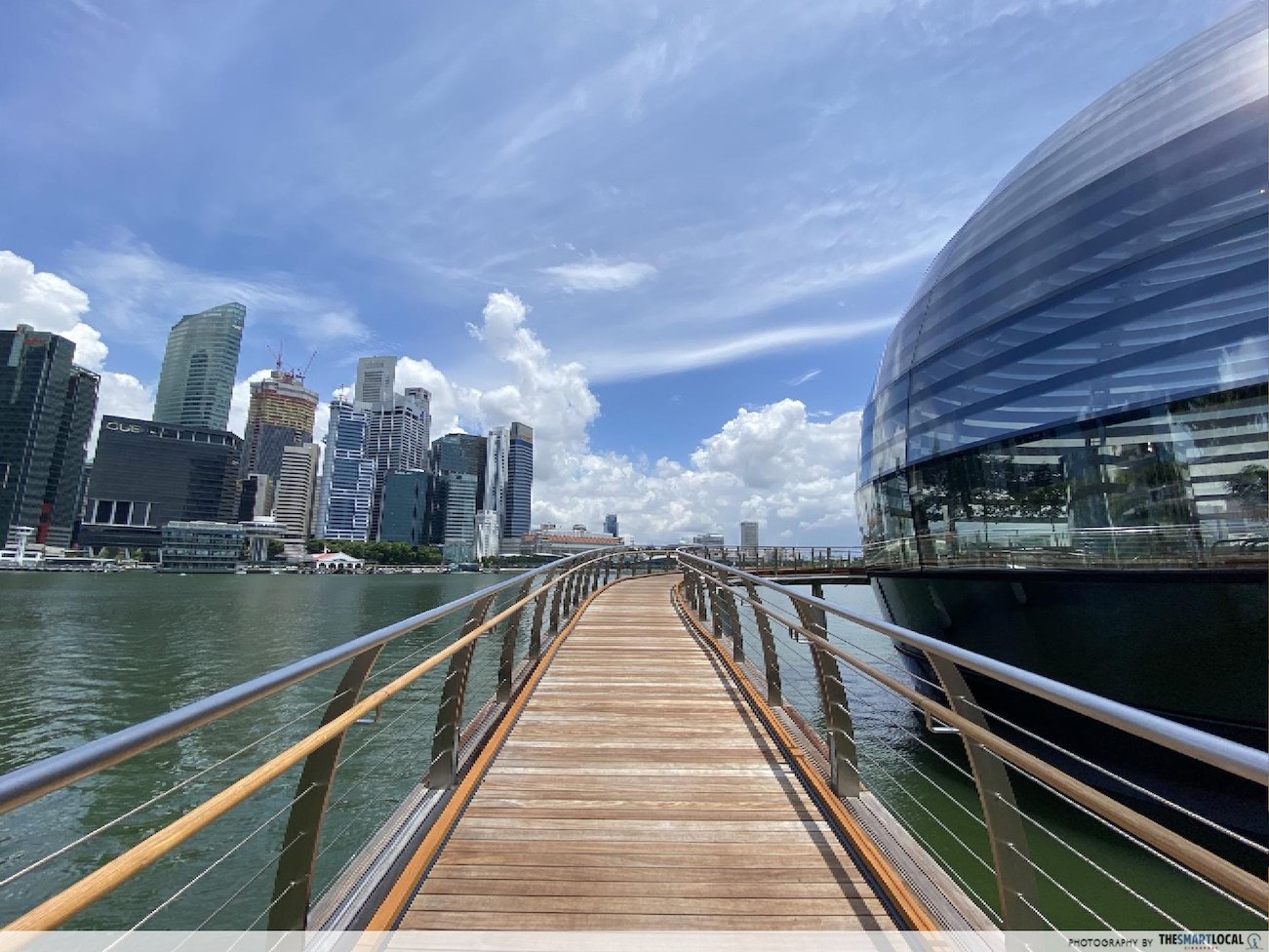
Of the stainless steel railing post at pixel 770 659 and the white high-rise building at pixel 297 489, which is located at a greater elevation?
the white high-rise building at pixel 297 489

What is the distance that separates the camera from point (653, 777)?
3500 mm

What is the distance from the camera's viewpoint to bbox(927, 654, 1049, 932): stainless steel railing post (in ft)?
6.27

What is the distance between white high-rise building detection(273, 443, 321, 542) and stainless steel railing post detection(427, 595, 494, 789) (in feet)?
666

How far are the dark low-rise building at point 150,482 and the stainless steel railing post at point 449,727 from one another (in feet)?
514

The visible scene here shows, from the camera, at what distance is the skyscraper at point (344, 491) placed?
17775cm

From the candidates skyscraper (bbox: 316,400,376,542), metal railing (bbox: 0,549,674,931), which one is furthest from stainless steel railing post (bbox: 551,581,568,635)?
skyscraper (bbox: 316,400,376,542)

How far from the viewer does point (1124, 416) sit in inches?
303

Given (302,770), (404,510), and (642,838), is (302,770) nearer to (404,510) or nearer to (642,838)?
(642,838)

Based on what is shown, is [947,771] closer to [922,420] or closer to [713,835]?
[922,420]

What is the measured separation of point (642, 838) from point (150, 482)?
165m

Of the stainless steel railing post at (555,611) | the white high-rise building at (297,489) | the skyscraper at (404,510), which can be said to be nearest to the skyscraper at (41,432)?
the white high-rise building at (297,489)

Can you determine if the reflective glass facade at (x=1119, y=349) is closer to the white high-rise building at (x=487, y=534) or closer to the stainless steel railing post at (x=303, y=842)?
the stainless steel railing post at (x=303, y=842)

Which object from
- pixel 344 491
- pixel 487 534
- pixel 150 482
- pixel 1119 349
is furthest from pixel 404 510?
pixel 1119 349

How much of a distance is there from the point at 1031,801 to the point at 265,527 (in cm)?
14294
